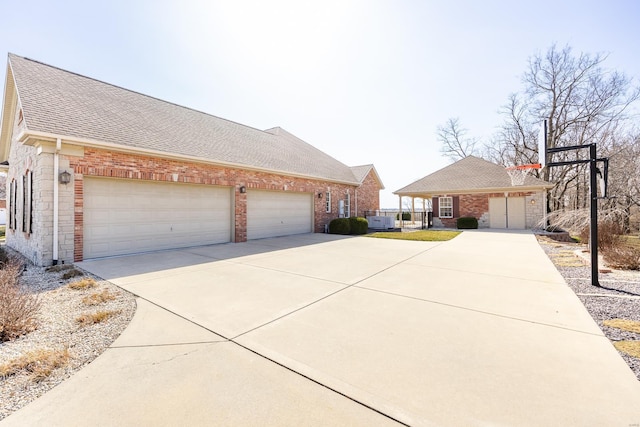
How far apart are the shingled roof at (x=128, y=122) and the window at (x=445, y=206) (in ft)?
34.6

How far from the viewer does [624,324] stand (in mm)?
3592

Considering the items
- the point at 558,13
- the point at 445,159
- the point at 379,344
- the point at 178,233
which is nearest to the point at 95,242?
the point at 178,233

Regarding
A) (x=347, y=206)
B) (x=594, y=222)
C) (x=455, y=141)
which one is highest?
(x=455, y=141)

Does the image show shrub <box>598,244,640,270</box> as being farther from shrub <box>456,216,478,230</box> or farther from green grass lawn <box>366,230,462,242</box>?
shrub <box>456,216,478,230</box>

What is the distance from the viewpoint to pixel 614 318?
383 centimetres

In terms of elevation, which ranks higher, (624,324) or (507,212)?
(507,212)

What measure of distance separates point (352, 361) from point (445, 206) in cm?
2067

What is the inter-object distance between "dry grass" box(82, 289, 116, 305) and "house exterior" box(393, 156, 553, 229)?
20.2m

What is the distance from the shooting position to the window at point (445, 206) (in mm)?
20859

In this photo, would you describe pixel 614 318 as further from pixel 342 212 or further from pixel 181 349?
pixel 342 212

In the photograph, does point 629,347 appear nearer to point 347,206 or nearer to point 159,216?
point 159,216

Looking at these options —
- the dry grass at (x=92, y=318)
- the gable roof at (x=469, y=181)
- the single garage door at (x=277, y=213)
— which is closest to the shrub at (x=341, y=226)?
the single garage door at (x=277, y=213)

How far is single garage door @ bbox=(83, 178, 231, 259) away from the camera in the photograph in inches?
321

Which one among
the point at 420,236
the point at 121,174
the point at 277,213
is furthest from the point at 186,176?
the point at 420,236
